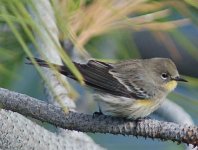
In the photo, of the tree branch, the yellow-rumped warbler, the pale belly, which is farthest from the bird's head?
the tree branch

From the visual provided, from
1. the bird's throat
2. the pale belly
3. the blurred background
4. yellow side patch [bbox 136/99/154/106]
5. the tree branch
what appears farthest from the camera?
the bird's throat

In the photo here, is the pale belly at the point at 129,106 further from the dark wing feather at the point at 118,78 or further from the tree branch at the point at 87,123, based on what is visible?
the tree branch at the point at 87,123

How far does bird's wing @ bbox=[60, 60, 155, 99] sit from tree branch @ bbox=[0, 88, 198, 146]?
1.59ft

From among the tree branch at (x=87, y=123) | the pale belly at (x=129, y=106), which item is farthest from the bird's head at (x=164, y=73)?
the tree branch at (x=87, y=123)

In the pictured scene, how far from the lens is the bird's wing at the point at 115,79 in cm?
153

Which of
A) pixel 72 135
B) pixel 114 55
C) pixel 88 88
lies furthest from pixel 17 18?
pixel 114 55

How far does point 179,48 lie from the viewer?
175 centimetres

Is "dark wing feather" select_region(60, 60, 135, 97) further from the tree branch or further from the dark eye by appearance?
the tree branch

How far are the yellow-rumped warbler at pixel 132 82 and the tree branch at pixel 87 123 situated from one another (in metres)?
0.38

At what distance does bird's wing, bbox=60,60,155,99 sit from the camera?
5.03 ft

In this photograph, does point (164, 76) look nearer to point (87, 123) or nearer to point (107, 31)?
point (107, 31)

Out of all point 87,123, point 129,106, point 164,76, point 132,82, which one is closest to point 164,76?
point 164,76

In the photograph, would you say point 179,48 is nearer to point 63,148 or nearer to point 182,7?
point 182,7

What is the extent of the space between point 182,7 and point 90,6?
8.7 inches
